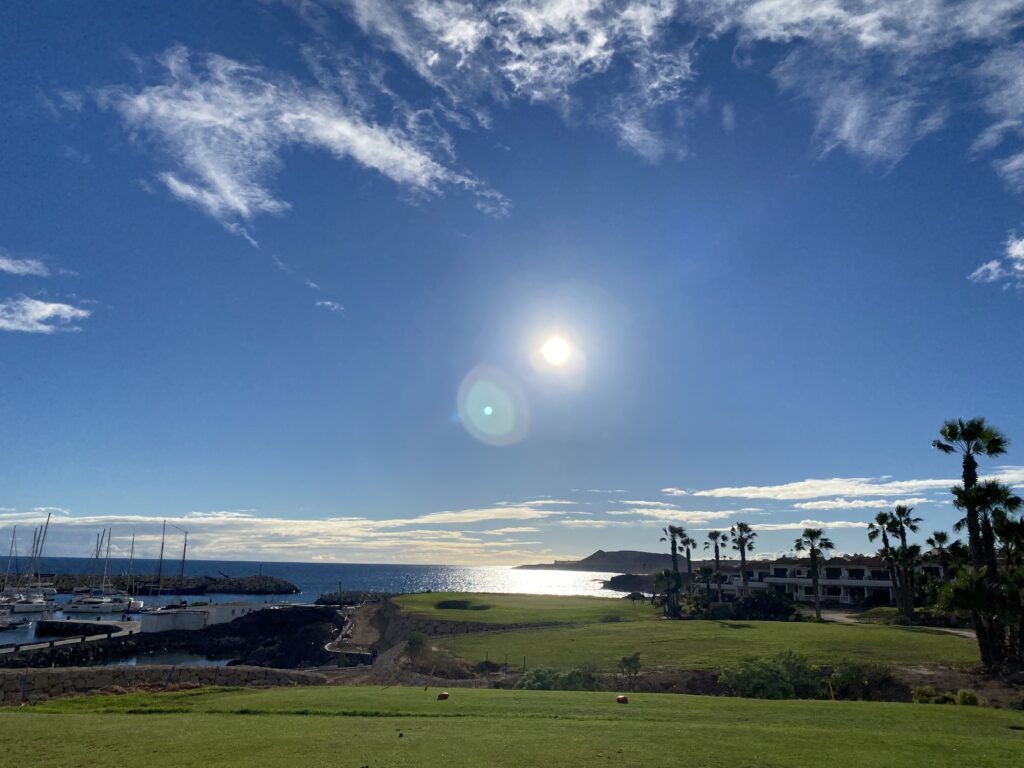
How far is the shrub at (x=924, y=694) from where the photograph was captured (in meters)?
30.8

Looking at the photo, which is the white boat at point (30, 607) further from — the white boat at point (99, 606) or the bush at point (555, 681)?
the bush at point (555, 681)

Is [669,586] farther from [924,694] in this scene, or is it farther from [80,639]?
[80,639]

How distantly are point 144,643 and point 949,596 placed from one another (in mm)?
96131

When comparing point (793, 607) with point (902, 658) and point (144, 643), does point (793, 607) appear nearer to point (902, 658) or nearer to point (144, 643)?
point (902, 658)

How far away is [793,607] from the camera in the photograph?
80.4 m

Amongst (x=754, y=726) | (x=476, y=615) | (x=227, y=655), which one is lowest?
(x=227, y=655)

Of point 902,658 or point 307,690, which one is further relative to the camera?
point 902,658

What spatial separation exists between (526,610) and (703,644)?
1500 inches

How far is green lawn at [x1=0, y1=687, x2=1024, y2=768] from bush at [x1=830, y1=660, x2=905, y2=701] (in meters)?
12.3

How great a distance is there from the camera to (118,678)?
43.0m

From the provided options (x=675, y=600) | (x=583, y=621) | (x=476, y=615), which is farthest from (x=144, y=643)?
(x=675, y=600)

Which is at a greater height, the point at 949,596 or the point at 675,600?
the point at 949,596

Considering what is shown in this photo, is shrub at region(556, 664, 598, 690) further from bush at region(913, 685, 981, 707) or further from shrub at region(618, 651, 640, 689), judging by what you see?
bush at region(913, 685, 981, 707)

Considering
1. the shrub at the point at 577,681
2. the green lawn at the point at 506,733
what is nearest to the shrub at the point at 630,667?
the shrub at the point at 577,681
